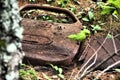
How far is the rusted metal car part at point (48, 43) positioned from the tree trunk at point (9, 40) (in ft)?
5.10

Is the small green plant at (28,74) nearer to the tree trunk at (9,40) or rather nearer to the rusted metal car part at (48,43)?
the rusted metal car part at (48,43)

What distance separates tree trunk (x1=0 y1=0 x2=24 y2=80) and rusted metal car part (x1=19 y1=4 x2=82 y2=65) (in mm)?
1555

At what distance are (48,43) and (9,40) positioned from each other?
176 cm

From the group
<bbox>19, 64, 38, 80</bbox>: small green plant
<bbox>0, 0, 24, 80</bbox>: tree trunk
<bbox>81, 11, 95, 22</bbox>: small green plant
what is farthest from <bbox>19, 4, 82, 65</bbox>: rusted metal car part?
<bbox>0, 0, 24, 80</bbox>: tree trunk

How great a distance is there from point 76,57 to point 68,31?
255 mm

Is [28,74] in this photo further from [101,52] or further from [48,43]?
[101,52]

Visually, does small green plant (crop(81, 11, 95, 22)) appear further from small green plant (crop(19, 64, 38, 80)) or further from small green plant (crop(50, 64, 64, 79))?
small green plant (crop(19, 64, 38, 80))

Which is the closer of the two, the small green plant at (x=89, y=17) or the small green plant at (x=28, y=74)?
the small green plant at (x=28, y=74)

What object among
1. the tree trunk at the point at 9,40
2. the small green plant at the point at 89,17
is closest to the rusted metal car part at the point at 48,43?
the small green plant at the point at 89,17

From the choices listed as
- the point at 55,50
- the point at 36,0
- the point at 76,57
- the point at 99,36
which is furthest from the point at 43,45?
the point at 36,0

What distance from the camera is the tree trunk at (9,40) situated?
1.04 metres

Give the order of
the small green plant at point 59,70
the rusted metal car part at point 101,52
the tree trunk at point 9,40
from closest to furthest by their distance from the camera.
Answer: the tree trunk at point 9,40
the small green plant at point 59,70
the rusted metal car part at point 101,52

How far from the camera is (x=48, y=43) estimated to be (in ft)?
9.23

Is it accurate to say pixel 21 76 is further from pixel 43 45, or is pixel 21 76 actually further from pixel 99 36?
pixel 99 36
